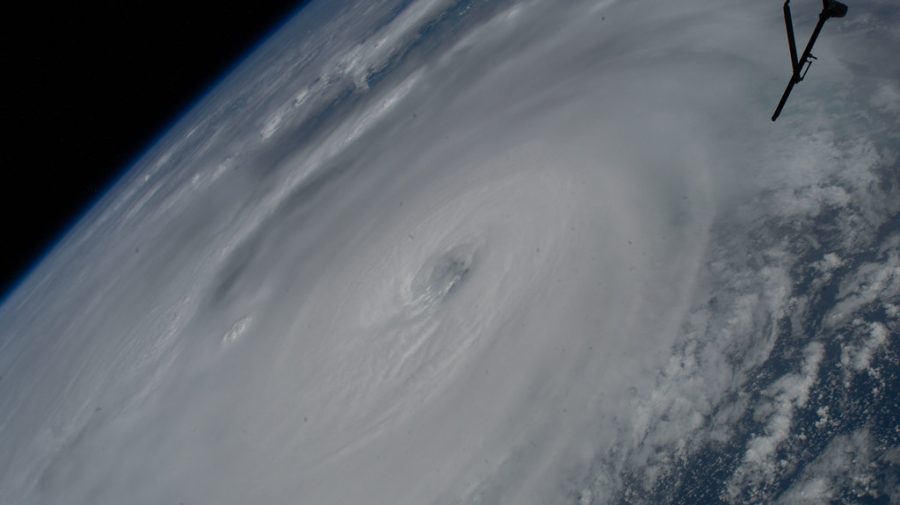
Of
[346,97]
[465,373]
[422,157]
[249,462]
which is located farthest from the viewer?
[346,97]

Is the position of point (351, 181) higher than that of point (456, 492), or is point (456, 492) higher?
point (351, 181)

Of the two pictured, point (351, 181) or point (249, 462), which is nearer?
point (249, 462)

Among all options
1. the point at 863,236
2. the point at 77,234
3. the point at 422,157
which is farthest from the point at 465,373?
the point at 77,234

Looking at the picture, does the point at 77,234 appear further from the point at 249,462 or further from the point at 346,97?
the point at 249,462

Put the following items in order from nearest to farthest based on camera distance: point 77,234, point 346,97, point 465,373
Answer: point 465,373
point 346,97
point 77,234

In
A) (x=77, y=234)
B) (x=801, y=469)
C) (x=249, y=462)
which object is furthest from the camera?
(x=77, y=234)

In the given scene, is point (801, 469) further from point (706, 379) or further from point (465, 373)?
point (465, 373)

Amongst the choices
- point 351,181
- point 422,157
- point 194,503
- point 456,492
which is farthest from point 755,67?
point 194,503

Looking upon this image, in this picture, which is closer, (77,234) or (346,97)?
(346,97)

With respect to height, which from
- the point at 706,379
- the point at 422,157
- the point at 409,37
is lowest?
the point at 706,379

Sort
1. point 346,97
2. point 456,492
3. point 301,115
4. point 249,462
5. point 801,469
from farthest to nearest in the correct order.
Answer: point 301,115 → point 346,97 → point 249,462 → point 456,492 → point 801,469
